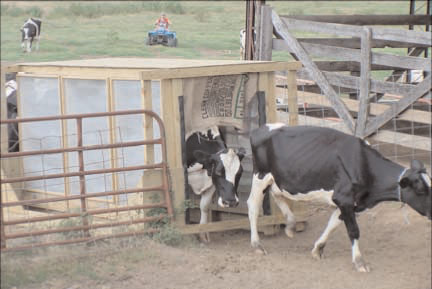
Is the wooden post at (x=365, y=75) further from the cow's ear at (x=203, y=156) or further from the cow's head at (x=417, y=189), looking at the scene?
the cow's head at (x=417, y=189)

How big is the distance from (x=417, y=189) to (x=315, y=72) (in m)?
4.17

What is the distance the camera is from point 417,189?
879 centimetres

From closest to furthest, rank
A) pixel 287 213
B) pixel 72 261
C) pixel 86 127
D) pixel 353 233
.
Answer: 1. pixel 72 261
2. pixel 353 233
3. pixel 287 213
4. pixel 86 127

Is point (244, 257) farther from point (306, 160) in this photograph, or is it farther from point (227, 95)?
point (227, 95)

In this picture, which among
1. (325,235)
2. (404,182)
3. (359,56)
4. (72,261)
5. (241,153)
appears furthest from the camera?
(359,56)

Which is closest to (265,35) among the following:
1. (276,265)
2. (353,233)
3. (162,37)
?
(353,233)

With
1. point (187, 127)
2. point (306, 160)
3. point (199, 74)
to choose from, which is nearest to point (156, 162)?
point (187, 127)

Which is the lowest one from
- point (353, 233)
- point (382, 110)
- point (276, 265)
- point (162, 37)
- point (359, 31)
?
point (276, 265)

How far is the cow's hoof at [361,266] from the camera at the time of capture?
30.0 ft

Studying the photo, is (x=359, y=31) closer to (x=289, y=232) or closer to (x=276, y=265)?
(x=289, y=232)

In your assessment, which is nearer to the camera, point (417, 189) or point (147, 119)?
point (417, 189)

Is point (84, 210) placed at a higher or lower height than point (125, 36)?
lower

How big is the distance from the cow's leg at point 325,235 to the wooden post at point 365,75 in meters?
2.60

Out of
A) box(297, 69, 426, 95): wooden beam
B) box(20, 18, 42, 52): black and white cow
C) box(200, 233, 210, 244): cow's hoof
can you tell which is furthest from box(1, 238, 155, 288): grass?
box(20, 18, 42, 52): black and white cow
